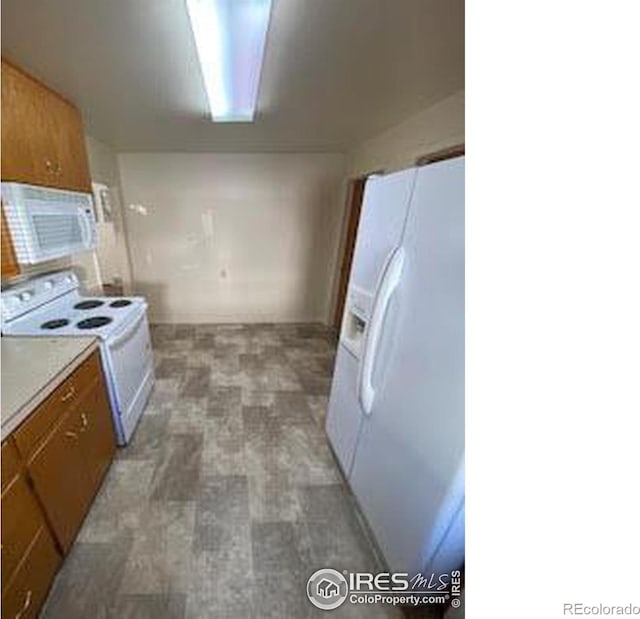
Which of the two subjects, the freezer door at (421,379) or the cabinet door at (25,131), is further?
the cabinet door at (25,131)

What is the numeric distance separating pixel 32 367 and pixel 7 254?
23.8 inches

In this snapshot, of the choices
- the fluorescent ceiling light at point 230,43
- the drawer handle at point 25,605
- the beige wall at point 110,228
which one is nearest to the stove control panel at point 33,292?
the beige wall at point 110,228

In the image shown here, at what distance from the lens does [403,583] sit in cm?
151

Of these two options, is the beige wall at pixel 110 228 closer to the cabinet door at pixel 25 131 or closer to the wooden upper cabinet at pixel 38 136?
the wooden upper cabinet at pixel 38 136

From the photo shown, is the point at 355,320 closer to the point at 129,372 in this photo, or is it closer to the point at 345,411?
the point at 345,411

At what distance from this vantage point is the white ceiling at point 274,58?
1.58 metres

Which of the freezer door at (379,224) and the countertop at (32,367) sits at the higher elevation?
the freezer door at (379,224)

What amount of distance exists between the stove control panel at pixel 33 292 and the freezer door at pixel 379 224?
1.91 meters

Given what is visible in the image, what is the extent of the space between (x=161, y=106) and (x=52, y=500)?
2625 millimetres

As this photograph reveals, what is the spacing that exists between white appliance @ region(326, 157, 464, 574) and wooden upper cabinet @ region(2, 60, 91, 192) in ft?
5.79

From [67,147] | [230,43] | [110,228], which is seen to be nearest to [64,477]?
[67,147]
